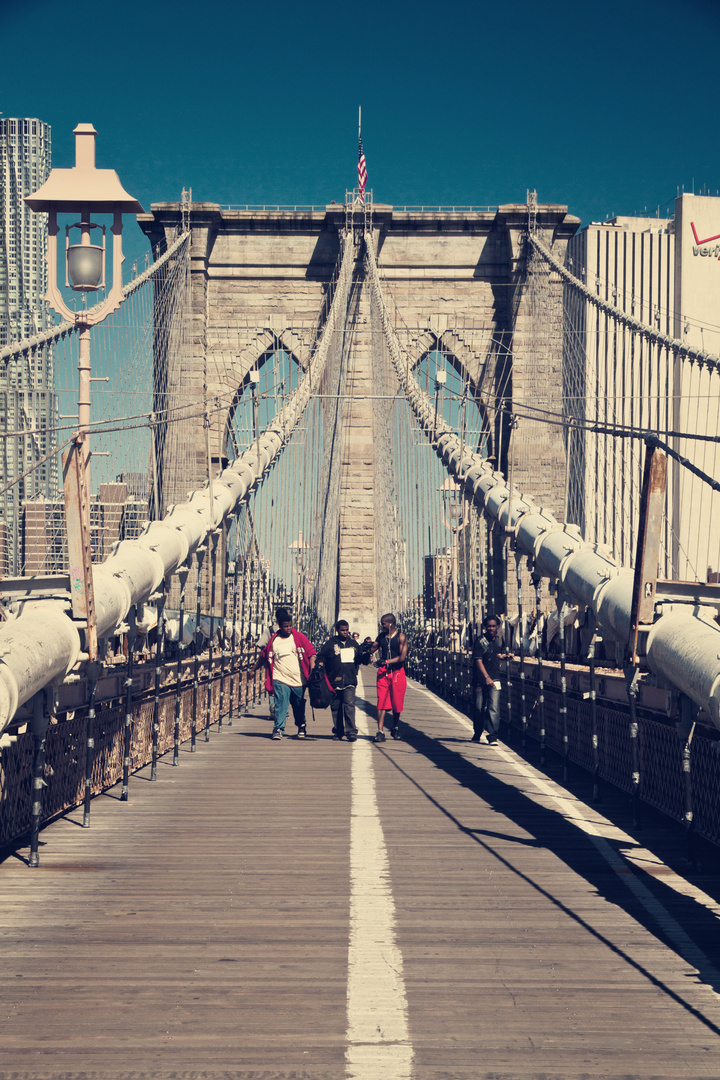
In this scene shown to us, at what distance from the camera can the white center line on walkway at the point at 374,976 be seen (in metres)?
3.89

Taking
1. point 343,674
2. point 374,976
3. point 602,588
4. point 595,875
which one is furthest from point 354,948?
point 343,674

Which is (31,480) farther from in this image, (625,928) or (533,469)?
(533,469)

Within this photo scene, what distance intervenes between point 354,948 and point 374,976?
15.2 inches

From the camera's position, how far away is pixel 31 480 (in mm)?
19531

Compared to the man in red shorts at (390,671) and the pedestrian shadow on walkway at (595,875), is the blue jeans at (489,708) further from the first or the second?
the pedestrian shadow on walkway at (595,875)

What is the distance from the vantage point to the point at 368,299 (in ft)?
151

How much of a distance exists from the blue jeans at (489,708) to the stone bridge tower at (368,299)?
30.1 m

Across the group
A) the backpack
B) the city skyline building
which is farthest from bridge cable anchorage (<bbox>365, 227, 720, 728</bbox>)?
the city skyline building

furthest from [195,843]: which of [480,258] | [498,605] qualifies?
[480,258]

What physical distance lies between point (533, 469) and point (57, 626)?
3560 cm

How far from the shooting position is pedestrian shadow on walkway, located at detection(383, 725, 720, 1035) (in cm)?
498

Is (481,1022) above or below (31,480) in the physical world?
below

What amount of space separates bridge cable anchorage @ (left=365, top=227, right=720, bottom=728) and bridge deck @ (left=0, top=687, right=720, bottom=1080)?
1.00 meters

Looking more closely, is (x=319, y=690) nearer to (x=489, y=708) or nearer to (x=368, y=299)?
(x=489, y=708)
